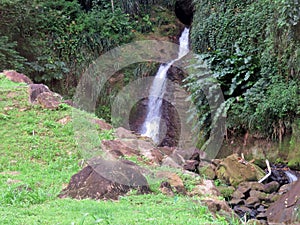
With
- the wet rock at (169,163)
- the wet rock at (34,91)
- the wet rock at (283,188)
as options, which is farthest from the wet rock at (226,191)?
the wet rock at (34,91)

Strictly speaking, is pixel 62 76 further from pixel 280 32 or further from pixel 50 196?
pixel 50 196

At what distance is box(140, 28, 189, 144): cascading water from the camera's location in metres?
12.8

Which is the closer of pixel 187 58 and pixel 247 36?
pixel 247 36

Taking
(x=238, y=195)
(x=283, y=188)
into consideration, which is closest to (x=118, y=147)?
(x=238, y=195)

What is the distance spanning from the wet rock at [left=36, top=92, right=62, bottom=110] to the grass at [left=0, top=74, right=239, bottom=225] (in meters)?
0.13

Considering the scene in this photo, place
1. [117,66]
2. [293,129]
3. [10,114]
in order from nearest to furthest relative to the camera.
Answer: [10,114] → [293,129] → [117,66]

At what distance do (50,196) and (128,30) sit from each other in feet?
37.3

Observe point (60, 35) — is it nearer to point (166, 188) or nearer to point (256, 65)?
point (256, 65)

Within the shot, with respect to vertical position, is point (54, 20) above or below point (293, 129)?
above

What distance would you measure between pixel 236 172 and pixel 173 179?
293 cm

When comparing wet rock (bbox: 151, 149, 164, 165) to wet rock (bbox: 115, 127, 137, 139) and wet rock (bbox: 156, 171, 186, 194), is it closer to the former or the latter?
wet rock (bbox: 156, 171, 186, 194)

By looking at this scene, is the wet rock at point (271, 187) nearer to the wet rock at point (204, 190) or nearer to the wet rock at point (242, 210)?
the wet rock at point (242, 210)

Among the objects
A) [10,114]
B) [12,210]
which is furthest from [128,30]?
[12,210]

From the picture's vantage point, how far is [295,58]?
873cm
